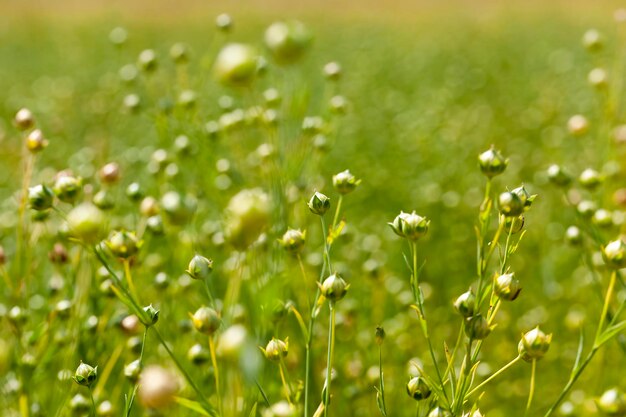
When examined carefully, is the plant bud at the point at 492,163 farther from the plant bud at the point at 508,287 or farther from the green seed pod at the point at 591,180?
the green seed pod at the point at 591,180

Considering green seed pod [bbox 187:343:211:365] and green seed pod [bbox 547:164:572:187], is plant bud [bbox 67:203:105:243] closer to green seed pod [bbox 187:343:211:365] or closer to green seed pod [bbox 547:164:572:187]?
green seed pod [bbox 187:343:211:365]

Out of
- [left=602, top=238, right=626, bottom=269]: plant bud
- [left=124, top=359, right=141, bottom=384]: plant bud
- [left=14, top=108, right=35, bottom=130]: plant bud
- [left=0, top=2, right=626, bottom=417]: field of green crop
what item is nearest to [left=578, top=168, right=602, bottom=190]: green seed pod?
[left=0, top=2, right=626, bottom=417]: field of green crop

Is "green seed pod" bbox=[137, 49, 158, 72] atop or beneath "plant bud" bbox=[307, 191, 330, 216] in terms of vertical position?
beneath

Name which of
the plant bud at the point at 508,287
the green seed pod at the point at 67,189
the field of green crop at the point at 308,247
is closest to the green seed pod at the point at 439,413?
the field of green crop at the point at 308,247

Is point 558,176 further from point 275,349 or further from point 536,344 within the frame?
point 275,349

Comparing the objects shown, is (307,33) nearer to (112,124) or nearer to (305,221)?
(305,221)

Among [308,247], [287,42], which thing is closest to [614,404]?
[287,42]

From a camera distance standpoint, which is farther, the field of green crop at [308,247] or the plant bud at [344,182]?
the plant bud at [344,182]
